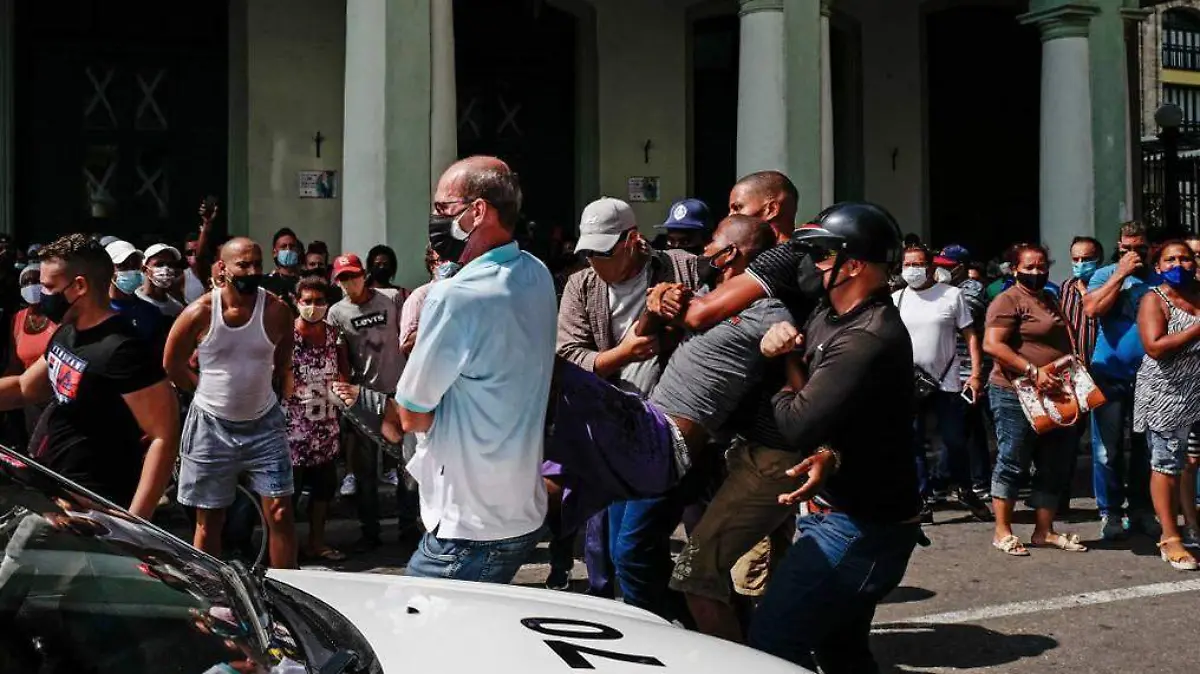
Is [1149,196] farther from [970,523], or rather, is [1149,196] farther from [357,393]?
[357,393]

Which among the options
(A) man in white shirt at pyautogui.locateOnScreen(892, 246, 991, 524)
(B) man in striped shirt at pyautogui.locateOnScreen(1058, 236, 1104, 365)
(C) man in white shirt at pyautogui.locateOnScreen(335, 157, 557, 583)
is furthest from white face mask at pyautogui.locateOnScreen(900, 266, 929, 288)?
(C) man in white shirt at pyautogui.locateOnScreen(335, 157, 557, 583)

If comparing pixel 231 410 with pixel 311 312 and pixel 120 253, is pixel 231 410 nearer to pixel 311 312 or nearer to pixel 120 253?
pixel 311 312

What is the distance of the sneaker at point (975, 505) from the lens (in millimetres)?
9008

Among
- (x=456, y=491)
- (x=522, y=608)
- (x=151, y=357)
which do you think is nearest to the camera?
(x=522, y=608)

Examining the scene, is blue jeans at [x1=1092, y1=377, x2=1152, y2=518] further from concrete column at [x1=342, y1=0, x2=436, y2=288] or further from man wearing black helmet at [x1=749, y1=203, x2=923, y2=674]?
concrete column at [x1=342, y1=0, x2=436, y2=288]

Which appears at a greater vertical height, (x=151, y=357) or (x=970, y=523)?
(x=151, y=357)

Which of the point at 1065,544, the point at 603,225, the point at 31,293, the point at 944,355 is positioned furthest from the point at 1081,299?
the point at 31,293

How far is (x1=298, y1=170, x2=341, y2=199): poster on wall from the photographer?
13961mm

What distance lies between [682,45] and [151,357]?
39.1 feet

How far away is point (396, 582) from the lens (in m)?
3.15

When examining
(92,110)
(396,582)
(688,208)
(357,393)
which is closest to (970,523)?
(688,208)

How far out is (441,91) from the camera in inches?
459

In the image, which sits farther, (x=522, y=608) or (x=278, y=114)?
(x=278, y=114)

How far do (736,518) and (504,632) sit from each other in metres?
1.89
